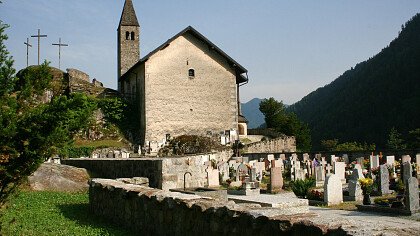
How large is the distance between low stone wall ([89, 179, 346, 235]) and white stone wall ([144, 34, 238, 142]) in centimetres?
2584

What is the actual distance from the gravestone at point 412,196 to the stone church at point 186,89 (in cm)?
2576

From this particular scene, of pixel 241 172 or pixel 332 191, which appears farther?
pixel 241 172

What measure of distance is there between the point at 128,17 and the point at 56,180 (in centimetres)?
3583

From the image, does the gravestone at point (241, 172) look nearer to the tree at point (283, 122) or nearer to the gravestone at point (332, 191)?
the gravestone at point (332, 191)

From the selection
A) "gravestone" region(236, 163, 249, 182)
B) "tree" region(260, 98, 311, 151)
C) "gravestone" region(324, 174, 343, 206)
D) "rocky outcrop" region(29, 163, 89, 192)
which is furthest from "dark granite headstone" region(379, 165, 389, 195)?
"tree" region(260, 98, 311, 151)

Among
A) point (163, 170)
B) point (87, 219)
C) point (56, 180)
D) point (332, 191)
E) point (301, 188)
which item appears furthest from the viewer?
point (56, 180)

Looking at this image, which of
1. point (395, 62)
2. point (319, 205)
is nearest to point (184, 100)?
point (319, 205)

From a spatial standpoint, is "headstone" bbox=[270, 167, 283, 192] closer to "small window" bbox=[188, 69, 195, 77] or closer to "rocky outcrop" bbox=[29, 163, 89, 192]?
"rocky outcrop" bbox=[29, 163, 89, 192]

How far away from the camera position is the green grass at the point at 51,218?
316 inches

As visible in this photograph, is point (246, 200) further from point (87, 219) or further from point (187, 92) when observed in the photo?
point (187, 92)

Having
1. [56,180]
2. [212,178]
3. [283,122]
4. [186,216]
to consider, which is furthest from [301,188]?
[283,122]

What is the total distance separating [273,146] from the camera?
38375 mm

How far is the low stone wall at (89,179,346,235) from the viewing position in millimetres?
4546

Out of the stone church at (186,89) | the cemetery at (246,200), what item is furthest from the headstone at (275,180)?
the stone church at (186,89)
